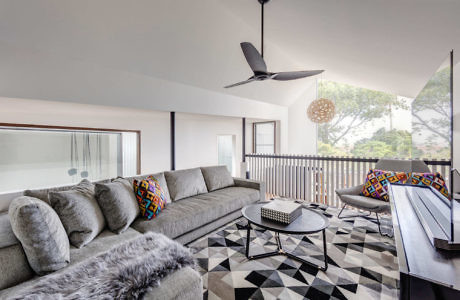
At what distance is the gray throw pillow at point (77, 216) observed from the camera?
1.69m

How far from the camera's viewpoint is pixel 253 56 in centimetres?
227

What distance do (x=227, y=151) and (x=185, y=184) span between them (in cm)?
338

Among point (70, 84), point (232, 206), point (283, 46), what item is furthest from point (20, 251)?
point (283, 46)

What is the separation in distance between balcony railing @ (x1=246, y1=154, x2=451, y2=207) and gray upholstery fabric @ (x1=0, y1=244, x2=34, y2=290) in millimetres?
4078

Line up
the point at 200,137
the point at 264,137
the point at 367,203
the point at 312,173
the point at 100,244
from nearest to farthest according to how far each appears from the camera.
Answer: the point at 100,244
the point at 367,203
the point at 312,173
the point at 200,137
the point at 264,137

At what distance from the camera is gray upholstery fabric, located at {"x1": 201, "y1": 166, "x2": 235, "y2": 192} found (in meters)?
3.53

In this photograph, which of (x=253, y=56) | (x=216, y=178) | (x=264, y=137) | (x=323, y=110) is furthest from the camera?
(x=264, y=137)

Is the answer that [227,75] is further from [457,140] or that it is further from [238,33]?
[457,140]

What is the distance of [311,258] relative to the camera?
87.5 inches

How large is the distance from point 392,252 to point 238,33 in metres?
3.38

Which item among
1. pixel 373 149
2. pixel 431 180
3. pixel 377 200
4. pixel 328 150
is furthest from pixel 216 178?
pixel 373 149

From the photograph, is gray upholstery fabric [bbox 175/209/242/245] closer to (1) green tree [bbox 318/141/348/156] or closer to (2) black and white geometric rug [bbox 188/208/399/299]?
(2) black and white geometric rug [bbox 188/208/399/299]

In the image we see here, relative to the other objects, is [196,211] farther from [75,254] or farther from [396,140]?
[396,140]

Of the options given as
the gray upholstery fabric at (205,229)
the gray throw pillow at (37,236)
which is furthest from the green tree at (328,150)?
the gray throw pillow at (37,236)
